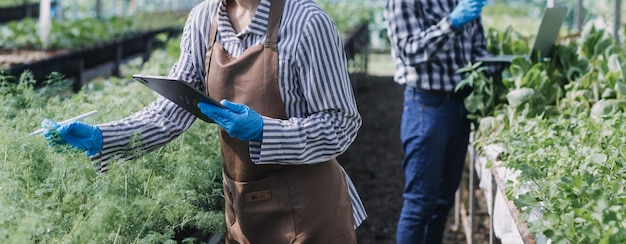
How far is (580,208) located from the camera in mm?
1875

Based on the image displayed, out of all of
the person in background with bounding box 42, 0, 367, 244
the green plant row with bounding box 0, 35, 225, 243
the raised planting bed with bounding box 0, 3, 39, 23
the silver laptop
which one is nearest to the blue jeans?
the silver laptop

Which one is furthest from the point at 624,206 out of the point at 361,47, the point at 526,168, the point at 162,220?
the point at 361,47

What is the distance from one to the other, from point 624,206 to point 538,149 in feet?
2.78

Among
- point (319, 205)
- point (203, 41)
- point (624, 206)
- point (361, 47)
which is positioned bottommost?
point (361, 47)

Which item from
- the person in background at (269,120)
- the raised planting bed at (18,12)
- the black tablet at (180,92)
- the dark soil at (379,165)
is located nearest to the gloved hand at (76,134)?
the person in background at (269,120)

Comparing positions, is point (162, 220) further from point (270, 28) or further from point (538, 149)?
Answer: point (538, 149)

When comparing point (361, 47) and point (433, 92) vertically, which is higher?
point (433, 92)

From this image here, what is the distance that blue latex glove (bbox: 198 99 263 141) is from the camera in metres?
2.00

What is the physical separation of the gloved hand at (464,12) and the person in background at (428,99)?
23 mm

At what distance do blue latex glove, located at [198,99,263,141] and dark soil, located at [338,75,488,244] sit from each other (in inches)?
122

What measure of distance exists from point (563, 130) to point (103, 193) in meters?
1.69

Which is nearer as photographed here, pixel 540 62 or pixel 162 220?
pixel 162 220

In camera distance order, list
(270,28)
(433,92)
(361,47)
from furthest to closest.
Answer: (361,47)
(433,92)
(270,28)

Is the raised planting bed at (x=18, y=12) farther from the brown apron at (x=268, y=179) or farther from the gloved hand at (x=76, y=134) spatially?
the brown apron at (x=268, y=179)
